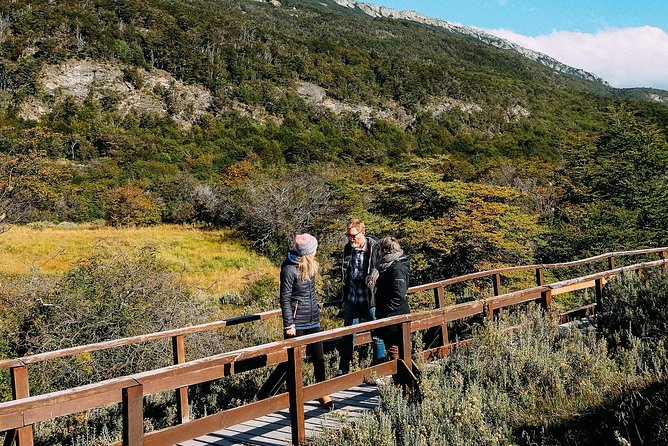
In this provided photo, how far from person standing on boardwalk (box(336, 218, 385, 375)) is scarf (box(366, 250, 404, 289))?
0.04 m

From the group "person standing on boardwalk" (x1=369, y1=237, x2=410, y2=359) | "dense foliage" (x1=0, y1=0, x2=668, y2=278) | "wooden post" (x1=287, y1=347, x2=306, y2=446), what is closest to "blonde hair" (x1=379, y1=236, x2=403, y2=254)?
"person standing on boardwalk" (x1=369, y1=237, x2=410, y2=359)

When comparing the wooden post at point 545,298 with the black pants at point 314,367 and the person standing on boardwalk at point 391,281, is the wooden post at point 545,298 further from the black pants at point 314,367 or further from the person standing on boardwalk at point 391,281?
the black pants at point 314,367

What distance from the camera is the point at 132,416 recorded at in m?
3.27

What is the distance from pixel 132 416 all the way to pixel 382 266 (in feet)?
10.1

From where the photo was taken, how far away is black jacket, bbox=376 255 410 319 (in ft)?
18.8

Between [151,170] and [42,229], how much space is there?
42.5ft

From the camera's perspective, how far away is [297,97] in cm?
6650

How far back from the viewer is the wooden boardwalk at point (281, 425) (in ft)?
14.9

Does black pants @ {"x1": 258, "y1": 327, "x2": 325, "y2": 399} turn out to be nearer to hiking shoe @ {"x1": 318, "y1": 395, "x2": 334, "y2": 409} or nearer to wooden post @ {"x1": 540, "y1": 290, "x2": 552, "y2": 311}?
hiking shoe @ {"x1": 318, "y1": 395, "x2": 334, "y2": 409}

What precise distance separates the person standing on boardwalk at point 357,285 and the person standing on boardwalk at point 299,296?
1.35 feet

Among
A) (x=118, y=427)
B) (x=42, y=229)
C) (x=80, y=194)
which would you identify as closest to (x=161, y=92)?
(x=80, y=194)

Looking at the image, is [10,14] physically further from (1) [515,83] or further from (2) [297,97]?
(1) [515,83]

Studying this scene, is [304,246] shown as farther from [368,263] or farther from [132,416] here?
[132,416]

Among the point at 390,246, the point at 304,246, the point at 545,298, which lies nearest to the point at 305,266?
the point at 304,246
